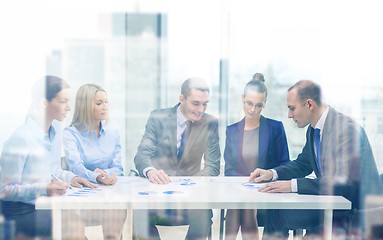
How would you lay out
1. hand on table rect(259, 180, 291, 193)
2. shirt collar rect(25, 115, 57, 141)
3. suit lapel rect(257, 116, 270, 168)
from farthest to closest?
suit lapel rect(257, 116, 270, 168) → shirt collar rect(25, 115, 57, 141) → hand on table rect(259, 180, 291, 193)

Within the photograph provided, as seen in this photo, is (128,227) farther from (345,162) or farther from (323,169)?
(345,162)

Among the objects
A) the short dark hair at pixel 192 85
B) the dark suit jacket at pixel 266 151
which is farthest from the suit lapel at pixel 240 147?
the short dark hair at pixel 192 85

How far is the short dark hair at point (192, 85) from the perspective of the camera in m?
2.51

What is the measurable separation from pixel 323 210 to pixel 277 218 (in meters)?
0.49

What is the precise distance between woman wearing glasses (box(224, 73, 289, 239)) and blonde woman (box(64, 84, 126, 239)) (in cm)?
70

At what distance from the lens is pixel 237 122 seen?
8.36 ft

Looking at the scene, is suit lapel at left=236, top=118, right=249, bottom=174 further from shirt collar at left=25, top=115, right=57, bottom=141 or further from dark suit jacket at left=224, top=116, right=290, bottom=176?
shirt collar at left=25, top=115, right=57, bottom=141

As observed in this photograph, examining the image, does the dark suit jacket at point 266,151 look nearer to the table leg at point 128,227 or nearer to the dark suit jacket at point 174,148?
the dark suit jacket at point 174,148

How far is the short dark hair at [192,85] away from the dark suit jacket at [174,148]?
138 millimetres

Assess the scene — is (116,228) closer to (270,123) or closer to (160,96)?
(160,96)

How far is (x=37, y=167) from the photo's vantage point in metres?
2.04

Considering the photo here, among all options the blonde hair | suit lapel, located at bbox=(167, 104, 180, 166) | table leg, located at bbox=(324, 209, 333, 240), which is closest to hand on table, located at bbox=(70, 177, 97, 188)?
the blonde hair

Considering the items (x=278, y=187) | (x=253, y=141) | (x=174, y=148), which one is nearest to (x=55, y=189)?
(x=174, y=148)

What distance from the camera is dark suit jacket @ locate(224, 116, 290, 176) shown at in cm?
242
